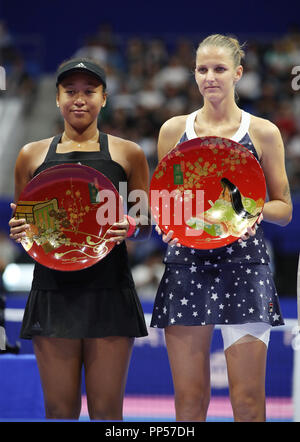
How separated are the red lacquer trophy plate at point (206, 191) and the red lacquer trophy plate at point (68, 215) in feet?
0.64

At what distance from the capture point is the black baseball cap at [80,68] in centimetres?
267

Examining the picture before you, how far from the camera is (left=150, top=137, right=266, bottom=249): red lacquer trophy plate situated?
2613 mm

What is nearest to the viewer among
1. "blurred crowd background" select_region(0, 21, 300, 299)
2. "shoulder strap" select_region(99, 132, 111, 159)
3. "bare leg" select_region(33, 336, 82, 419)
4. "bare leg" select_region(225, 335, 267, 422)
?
"bare leg" select_region(225, 335, 267, 422)

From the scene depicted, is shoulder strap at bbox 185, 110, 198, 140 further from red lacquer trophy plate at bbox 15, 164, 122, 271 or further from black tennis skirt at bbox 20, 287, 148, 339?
black tennis skirt at bbox 20, 287, 148, 339

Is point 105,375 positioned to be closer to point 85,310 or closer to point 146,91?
point 85,310

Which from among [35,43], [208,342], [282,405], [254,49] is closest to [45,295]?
[208,342]

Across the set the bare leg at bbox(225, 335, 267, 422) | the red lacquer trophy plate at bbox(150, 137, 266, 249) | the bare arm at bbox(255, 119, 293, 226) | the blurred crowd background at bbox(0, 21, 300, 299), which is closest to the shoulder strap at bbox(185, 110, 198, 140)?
the red lacquer trophy plate at bbox(150, 137, 266, 249)

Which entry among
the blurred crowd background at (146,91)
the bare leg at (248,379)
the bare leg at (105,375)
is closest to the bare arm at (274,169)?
the bare leg at (248,379)

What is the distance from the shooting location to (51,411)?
8.54 ft

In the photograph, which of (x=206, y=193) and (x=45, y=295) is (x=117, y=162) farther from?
(x=45, y=295)

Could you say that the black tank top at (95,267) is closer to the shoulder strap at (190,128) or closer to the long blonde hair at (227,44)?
the shoulder strap at (190,128)

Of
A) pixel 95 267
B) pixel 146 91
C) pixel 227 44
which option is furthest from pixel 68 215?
pixel 146 91

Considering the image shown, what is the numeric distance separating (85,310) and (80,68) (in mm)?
879

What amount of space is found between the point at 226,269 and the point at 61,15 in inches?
374
